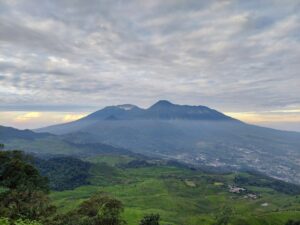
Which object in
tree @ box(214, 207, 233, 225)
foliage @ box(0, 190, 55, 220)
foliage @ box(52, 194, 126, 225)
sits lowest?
tree @ box(214, 207, 233, 225)

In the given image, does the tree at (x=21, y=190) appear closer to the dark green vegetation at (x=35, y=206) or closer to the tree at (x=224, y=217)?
the dark green vegetation at (x=35, y=206)

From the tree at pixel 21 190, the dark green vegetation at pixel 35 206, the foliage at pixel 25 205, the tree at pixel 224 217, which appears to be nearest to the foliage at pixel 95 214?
the dark green vegetation at pixel 35 206

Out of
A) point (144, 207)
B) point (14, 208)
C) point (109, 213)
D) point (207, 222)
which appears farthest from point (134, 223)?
point (14, 208)

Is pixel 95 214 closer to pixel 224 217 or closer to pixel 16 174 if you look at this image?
pixel 16 174

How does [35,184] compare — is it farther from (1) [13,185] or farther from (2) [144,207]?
(2) [144,207]

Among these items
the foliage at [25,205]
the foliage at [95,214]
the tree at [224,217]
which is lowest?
the tree at [224,217]

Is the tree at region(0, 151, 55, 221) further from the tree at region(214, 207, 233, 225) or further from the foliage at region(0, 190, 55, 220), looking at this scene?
the tree at region(214, 207, 233, 225)

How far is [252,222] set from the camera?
147875 millimetres

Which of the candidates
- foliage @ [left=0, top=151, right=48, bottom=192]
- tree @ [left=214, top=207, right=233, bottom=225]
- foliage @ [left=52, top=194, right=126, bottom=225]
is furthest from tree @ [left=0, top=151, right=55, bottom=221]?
tree @ [left=214, top=207, right=233, bottom=225]

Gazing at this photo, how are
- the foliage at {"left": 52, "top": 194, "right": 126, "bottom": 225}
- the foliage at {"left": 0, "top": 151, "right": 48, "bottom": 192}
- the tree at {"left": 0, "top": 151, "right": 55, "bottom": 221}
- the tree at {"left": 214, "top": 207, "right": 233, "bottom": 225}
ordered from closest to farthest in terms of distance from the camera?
the tree at {"left": 0, "top": 151, "right": 55, "bottom": 221}
the foliage at {"left": 52, "top": 194, "right": 126, "bottom": 225}
the foliage at {"left": 0, "top": 151, "right": 48, "bottom": 192}
the tree at {"left": 214, "top": 207, "right": 233, "bottom": 225}

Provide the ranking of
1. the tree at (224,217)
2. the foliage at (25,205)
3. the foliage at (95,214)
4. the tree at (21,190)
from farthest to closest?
the tree at (224,217) < the foliage at (95,214) < the tree at (21,190) < the foliage at (25,205)

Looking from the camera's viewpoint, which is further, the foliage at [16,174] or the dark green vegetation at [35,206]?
the foliage at [16,174]

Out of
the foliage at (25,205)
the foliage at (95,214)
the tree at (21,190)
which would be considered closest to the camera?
the foliage at (25,205)

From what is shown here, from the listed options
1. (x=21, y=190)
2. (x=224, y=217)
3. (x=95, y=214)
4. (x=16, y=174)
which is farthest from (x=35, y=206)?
(x=224, y=217)
